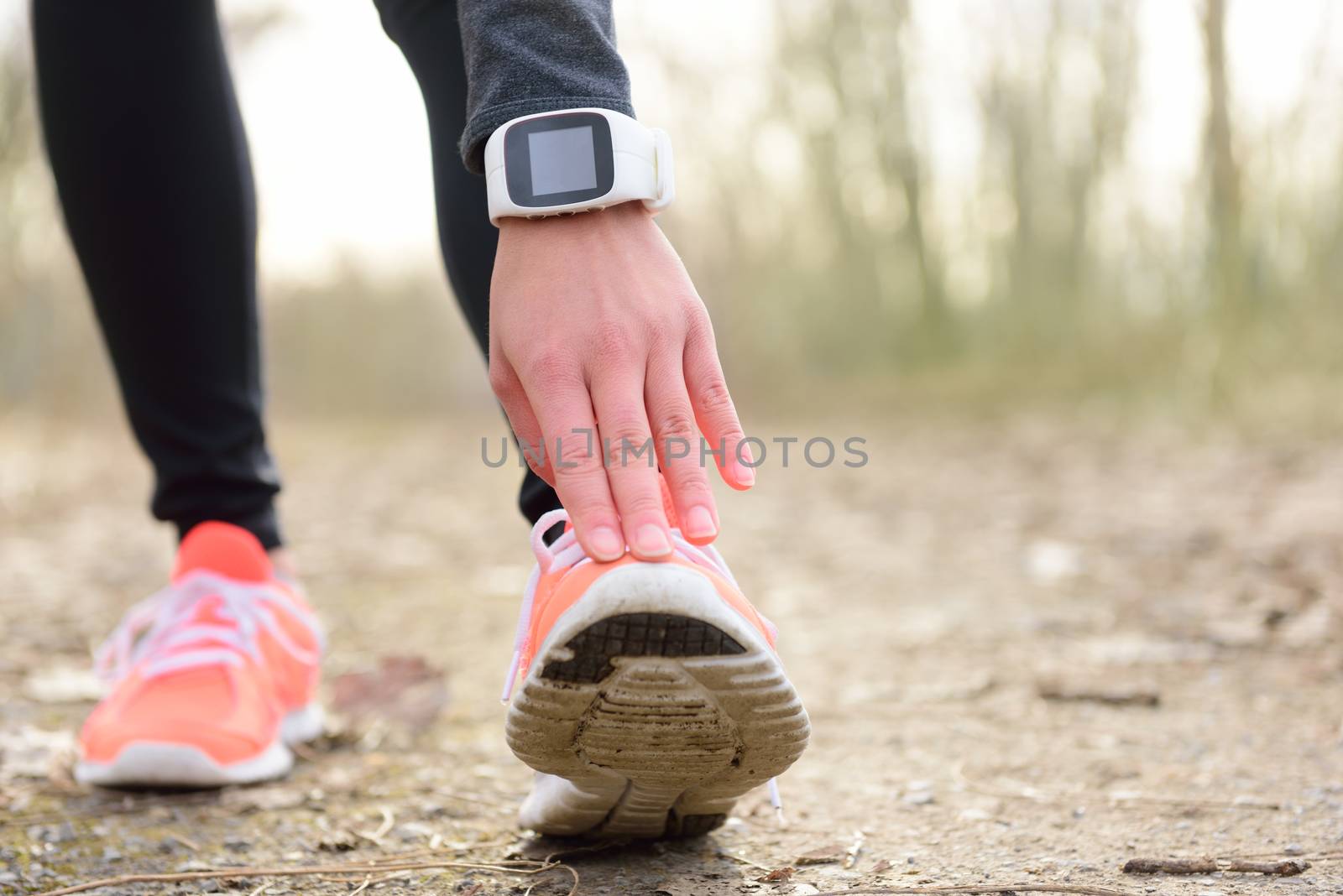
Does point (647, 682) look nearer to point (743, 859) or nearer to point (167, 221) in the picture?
point (743, 859)

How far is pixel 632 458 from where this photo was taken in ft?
2.62

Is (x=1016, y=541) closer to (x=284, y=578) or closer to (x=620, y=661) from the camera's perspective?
(x=284, y=578)

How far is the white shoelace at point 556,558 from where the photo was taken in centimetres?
87

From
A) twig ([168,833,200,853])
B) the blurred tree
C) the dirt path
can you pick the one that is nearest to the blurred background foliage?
the blurred tree

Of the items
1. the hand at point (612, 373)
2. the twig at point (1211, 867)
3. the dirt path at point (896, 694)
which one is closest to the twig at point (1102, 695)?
the dirt path at point (896, 694)

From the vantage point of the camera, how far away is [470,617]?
238cm

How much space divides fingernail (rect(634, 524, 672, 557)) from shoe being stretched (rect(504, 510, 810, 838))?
0.01 meters

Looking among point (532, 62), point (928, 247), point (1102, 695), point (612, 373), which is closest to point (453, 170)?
point (532, 62)

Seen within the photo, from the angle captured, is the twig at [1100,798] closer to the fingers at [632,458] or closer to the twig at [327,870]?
the twig at [327,870]

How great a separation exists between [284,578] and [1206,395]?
203 inches

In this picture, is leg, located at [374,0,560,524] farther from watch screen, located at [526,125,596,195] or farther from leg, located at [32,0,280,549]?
leg, located at [32,0,280,549]

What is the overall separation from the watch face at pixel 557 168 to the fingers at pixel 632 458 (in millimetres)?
147

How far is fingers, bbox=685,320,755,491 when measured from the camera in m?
0.83

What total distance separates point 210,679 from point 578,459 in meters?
0.71
